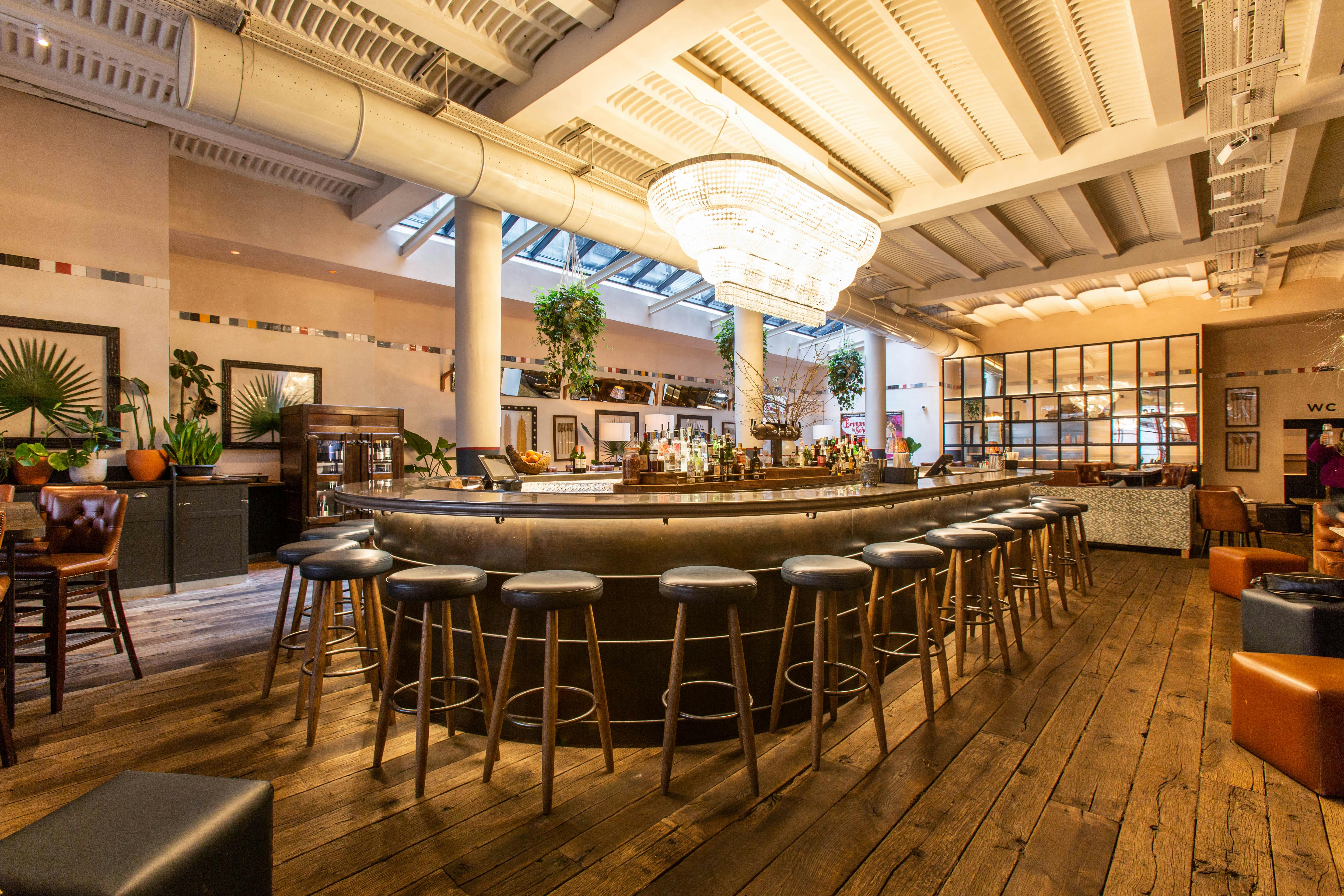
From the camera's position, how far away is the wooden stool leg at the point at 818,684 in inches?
93.6

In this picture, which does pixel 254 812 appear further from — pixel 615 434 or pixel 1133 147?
pixel 1133 147

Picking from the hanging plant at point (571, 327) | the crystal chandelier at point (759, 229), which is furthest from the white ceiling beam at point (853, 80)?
the hanging plant at point (571, 327)

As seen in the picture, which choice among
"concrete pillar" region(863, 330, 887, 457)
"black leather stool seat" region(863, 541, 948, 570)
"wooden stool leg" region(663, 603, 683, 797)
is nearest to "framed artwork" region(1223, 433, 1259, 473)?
"concrete pillar" region(863, 330, 887, 457)

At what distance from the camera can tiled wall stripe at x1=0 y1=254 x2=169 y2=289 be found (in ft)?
16.4

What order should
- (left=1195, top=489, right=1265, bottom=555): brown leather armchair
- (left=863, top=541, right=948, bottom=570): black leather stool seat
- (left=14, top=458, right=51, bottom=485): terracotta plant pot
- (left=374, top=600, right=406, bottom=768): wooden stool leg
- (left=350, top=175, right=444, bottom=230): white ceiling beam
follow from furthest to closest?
1. (left=1195, top=489, right=1265, bottom=555): brown leather armchair
2. (left=350, top=175, right=444, bottom=230): white ceiling beam
3. (left=14, top=458, right=51, bottom=485): terracotta plant pot
4. (left=863, top=541, right=948, bottom=570): black leather stool seat
5. (left=374, top=600, right=406, bottom=768): wooden stool leg

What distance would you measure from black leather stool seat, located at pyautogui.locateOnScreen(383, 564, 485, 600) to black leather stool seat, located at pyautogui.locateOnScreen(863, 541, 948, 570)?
1818 millimetres

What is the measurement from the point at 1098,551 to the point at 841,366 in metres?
5.36

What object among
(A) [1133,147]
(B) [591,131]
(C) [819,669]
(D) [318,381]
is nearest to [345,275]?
(D) [318,381]

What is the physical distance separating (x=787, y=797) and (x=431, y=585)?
156 centimetres

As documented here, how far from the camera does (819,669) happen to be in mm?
2393

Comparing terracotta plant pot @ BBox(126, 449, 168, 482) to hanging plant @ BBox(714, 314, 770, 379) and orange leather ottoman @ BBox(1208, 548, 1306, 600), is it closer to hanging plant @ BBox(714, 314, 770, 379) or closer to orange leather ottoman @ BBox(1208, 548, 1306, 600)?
hanging plant @ BBox(714, 314, 770, 379)

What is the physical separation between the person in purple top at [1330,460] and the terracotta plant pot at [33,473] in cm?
1285

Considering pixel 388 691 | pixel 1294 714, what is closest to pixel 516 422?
pixel 388 691

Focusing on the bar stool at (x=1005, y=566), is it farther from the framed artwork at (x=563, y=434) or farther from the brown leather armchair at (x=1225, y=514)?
the framed artwork at (x=563, y=434)
